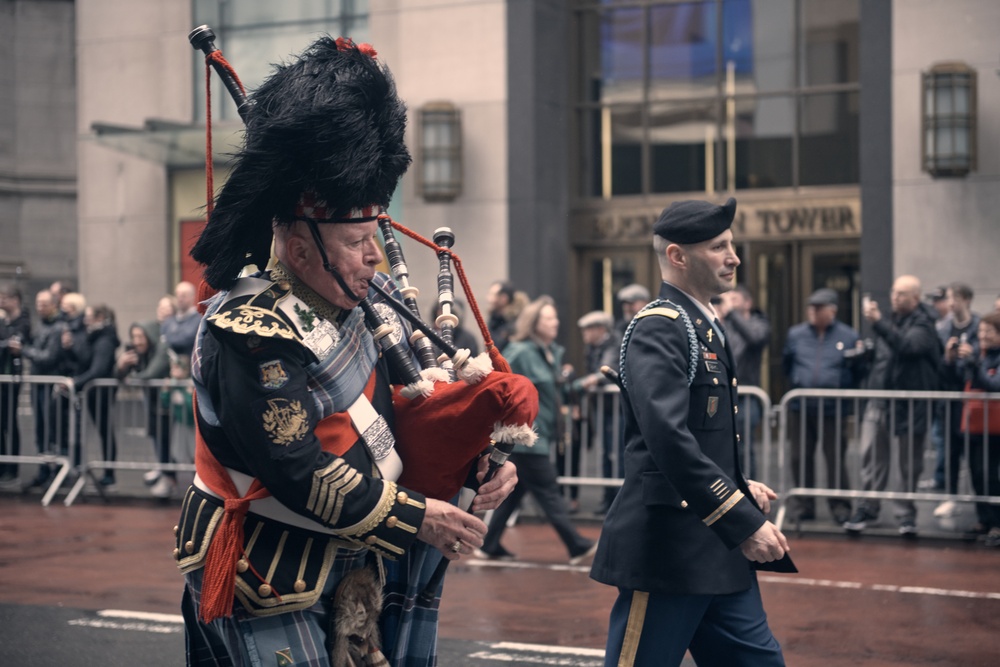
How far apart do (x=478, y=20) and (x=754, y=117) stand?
3984mm

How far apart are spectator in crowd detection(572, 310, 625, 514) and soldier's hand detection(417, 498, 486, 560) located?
27.7 ft

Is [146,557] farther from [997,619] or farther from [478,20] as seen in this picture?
[478,20]

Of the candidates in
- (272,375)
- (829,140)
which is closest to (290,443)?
(272,375)

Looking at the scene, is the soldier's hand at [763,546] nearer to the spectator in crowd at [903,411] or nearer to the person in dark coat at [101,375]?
the spectator in crowd at [903,411]

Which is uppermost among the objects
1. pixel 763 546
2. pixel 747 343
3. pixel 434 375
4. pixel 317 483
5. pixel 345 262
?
pixel 345 262

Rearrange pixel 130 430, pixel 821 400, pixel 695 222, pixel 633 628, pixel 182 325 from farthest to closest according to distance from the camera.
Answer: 1. pixel 130 430
2. pixel 182 325
3. pixel 821 400
4. pixel 695 222
5. pixel 633 628

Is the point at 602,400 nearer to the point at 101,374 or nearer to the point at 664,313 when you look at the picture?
the point at 101,374

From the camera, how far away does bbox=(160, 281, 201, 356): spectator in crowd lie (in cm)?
1284

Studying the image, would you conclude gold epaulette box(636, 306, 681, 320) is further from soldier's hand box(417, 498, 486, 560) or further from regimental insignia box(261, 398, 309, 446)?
regimental insignia box(261, 398, 309, 446)

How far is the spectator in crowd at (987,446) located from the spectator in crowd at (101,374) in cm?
777

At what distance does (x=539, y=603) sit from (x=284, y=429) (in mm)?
5429

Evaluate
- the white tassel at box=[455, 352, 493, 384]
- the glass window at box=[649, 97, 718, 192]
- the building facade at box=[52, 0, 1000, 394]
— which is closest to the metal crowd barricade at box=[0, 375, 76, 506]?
the building facade at box=[52, 0, 1000, 394]

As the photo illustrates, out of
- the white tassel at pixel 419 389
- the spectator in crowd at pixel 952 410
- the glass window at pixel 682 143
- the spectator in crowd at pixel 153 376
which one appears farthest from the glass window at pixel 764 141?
the white tassel at pixel 419 389

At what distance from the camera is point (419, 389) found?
3238 millimetres
